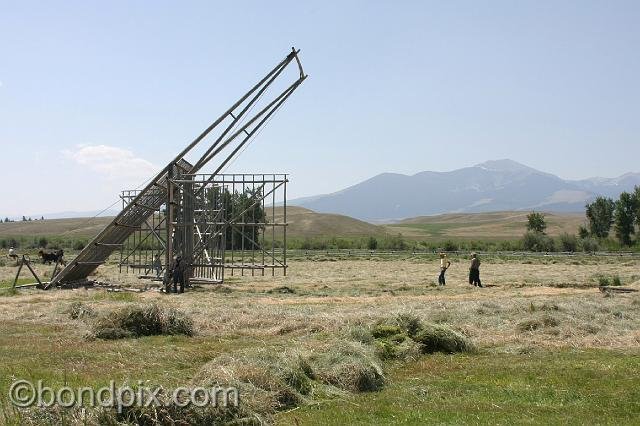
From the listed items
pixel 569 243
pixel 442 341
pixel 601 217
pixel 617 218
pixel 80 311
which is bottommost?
pixel 442 341

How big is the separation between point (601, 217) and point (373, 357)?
97784 mm

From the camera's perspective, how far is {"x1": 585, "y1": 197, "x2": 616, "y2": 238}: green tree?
10056 centimetres

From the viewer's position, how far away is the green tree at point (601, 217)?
10056 centimetres

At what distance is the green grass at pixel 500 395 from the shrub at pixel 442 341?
76 centimetres

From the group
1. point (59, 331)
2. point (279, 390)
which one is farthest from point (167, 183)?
point (279, 390)

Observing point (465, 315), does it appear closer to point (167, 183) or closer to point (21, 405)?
point (21, 405)

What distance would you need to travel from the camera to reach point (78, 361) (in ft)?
40.4

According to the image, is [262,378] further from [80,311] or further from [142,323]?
[80,311]

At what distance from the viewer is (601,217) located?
10088 centimetres

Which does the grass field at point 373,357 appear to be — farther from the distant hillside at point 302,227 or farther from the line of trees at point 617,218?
the distant hillside at point 302,227

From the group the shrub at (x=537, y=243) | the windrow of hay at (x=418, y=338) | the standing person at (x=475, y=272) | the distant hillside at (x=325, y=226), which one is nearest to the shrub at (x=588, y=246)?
the shrub at (x=537, y=243)

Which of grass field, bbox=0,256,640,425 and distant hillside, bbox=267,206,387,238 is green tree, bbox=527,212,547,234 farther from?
grass field, bbox=0,256,640,425

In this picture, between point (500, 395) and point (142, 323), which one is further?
point (142, 323)

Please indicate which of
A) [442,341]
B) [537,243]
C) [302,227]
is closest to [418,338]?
[442,341]
